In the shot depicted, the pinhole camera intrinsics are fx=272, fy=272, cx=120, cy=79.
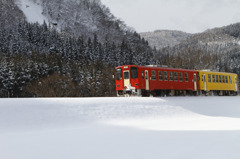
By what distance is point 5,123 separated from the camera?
11289mm

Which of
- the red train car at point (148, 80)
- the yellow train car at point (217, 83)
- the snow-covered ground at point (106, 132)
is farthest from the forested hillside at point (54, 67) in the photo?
the snow-covered ground at point (106, 132)

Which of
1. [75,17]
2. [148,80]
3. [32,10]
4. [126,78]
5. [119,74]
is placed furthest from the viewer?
[75,17]

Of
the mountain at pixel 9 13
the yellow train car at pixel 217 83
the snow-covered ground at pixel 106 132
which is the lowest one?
the snow-covered ground at pixel 106 132

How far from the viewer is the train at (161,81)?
20719 millimetres

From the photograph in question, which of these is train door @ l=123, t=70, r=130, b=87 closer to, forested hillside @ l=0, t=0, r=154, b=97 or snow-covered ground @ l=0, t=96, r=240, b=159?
snow-covered ground @ l=0, t=96, r=240, b=159

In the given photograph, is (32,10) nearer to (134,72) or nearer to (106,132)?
(134,72)

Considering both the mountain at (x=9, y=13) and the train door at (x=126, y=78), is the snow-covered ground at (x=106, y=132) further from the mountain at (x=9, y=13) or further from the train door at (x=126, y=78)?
the mountain at (x=9, y=13)

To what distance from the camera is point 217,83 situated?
29234 mm

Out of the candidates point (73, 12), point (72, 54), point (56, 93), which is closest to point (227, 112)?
point (56, 93)

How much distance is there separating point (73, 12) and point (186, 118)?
5594 inches

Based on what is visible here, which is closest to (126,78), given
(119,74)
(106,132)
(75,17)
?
(119,74)

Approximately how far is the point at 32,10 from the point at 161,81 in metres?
135

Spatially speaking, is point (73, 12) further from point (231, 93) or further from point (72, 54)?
point (231, 93)

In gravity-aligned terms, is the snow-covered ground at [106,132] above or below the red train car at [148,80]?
below
